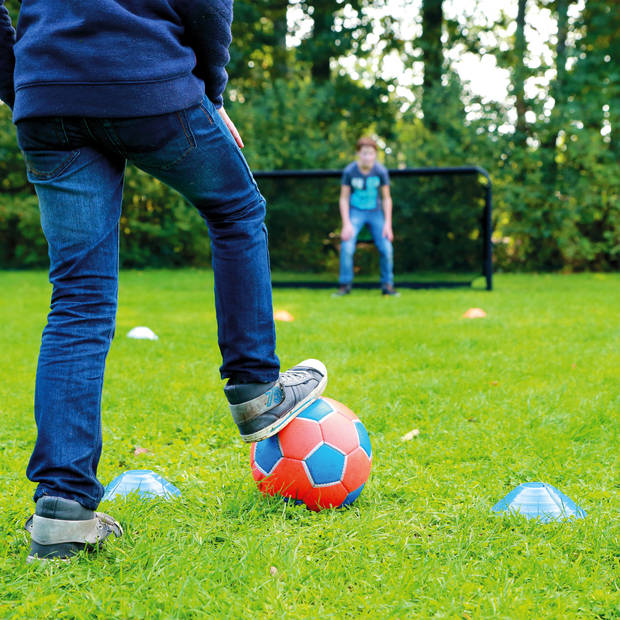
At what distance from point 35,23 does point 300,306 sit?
6525 millimetres

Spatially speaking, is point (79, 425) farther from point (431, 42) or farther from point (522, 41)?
point (431, 42)

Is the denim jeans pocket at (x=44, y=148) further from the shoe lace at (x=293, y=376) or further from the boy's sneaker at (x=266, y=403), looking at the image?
the shoe lace at (x=293, y=376)

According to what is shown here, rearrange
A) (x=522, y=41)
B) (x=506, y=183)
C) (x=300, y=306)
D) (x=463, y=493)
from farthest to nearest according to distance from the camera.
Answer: (x=522, y=41) < (x=506, y=183) < (x=300, y=306) < (x=463, y=493)

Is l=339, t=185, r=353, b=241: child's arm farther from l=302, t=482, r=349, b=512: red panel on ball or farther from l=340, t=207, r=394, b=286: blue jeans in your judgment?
l=302, t=482, r=349, b=512: red panel on ball

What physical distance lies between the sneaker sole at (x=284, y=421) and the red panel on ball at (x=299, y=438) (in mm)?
39

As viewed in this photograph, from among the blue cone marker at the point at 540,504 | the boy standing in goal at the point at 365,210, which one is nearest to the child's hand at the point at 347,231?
the boy standing in goal at the point at 365,210

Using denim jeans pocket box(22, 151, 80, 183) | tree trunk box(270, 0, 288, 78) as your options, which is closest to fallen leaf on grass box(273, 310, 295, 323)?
denim jeans pocket box(22, 151, 80, 183)

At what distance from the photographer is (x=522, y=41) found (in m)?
15.3

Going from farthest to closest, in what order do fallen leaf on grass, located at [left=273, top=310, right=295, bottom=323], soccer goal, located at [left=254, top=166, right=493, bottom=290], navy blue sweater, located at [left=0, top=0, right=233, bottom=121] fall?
soccer goal, located at [left=254, top=166, right=493, bottom=290]
fallen leaf on grass, located at [left=273, top=310, right=295, bottom=323]
navy blue sweater, located at [left=0, top=0, right=233, bottom=121]

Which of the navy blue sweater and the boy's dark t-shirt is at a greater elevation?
the navy blue sweater

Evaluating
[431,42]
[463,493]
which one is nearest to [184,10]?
[463,493]

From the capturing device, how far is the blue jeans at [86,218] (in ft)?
6.04

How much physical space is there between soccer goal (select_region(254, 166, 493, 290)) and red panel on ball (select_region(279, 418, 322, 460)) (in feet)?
27.3

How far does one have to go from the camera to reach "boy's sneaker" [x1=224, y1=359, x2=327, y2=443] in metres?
2.17
